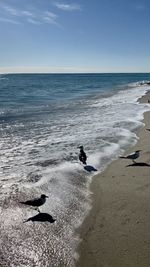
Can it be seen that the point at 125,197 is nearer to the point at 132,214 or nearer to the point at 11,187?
the point at 132,214

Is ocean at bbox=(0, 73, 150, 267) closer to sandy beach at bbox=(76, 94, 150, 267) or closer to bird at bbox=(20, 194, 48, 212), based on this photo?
bird at bbox=(20, 194, 48, 212)

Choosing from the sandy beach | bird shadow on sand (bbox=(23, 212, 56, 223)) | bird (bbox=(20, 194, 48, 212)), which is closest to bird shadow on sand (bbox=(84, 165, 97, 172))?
the sandy beach

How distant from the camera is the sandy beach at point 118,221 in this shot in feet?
22.8

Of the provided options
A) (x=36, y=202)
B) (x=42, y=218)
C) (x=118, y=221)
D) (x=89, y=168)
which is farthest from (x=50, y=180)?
(x=118, y=221)

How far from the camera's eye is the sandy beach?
6961mm

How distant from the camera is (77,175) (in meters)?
12.0

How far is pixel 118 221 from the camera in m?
8.41

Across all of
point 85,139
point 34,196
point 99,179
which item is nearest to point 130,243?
point 34,196

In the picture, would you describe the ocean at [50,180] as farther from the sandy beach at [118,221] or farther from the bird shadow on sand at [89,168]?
the sandy beach at [118,221]

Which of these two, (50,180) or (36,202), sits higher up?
(36,202)

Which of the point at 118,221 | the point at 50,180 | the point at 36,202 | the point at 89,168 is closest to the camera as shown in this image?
the point at 118,221

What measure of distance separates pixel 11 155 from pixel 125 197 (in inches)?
252

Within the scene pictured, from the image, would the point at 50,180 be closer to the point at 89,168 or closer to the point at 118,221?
the point at 89,168

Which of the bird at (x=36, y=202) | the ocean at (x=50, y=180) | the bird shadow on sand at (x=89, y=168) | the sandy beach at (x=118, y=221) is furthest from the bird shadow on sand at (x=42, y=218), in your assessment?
the bird shadow on sand at (x=89, y=168)
